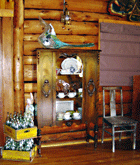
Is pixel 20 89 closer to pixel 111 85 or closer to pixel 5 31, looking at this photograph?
pixel 5 31

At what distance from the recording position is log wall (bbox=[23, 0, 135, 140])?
11.5 ft

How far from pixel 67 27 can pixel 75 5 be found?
0.45 m

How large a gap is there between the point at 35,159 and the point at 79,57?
1815 mm

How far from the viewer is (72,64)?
3.37 meters

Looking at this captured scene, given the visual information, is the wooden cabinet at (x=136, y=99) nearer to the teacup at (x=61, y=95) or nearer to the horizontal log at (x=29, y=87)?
the teacup at (x=61, y=95)

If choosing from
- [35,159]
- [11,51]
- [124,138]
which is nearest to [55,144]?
[35,159]

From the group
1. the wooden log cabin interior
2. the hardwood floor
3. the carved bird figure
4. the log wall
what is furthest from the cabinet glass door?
the hardwood floor

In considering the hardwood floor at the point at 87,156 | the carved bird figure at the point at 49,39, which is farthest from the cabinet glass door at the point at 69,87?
the hardwood floor at the point at 87,156

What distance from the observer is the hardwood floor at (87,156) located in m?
2.89

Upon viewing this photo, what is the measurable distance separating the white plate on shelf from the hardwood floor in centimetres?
141

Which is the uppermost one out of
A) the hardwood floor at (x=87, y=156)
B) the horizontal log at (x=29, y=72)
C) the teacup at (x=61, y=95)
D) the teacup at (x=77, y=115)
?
the horizontal log at (x=29, y=72)

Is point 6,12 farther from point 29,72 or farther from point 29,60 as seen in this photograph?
point 29,72

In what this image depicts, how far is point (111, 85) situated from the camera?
12.8 feet

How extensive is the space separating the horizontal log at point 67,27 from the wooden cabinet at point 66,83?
618 millimetres
